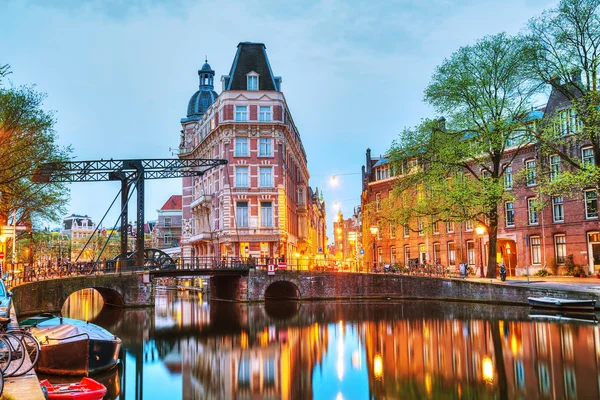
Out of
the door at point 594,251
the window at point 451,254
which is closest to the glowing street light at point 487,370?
the door at point 594,251

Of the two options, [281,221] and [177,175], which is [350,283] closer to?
[281,221]

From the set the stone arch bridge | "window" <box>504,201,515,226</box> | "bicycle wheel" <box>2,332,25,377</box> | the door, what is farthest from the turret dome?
"bicycle wheel" <box>2,332,25,377</box>

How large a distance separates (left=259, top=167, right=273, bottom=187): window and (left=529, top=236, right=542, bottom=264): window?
75.0 feet

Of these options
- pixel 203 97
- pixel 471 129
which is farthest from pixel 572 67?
pixel 203 97

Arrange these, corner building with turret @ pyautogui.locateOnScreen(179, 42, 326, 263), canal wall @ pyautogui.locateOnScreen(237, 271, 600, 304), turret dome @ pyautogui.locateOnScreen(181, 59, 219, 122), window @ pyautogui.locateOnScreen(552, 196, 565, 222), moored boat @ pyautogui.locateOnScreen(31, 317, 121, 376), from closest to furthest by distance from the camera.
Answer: moored boat @ pyautogui.locateOnScreen(31, 317, 121, 376) < canal wall @ pyautogui.locateOnScreen(237, 271, 600, 304) < window @ pyautogui.locateOnScreen(552, 196, 565, 222) < corner building with turret @ pyautogui.locateOnScreen(179, 42, 326, 263) < turret dome @ pyautogui.locateOnScreen(181, 59, 219, 122)

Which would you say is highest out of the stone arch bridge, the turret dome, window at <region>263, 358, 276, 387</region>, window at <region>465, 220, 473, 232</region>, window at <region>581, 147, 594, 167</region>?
the turret dome

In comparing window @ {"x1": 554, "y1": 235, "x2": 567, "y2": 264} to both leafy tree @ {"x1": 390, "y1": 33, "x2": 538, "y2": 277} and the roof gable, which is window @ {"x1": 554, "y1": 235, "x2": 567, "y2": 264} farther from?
the roof gable

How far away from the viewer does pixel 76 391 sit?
13680mm

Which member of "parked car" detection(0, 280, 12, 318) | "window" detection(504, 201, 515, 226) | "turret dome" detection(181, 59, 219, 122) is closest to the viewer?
"parked car" detection(0, 280, 12, 318)

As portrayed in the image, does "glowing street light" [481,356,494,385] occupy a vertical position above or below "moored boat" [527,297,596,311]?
below

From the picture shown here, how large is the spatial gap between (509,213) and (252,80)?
26.0m

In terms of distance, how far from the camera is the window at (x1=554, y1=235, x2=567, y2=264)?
42084 mm

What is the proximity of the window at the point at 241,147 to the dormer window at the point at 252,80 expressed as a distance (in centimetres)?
505

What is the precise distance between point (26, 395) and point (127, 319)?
968 inches
